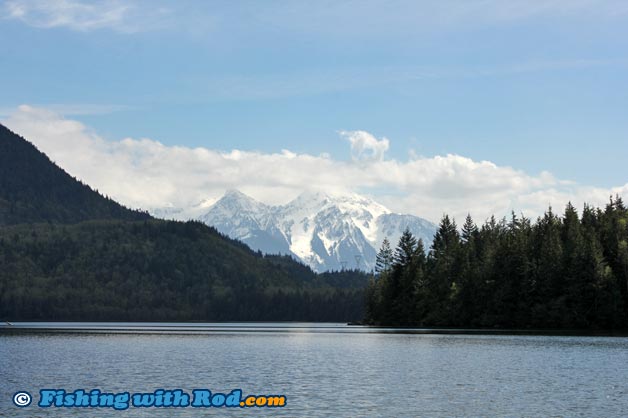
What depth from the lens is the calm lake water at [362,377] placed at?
59031 millimetres

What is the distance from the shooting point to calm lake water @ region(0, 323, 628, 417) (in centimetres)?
5903

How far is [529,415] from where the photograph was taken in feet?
185

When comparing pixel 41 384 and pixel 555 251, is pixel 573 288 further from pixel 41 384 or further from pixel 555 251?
pixel 41 384

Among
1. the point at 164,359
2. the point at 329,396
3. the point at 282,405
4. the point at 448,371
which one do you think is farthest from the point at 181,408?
the point at 164,359
